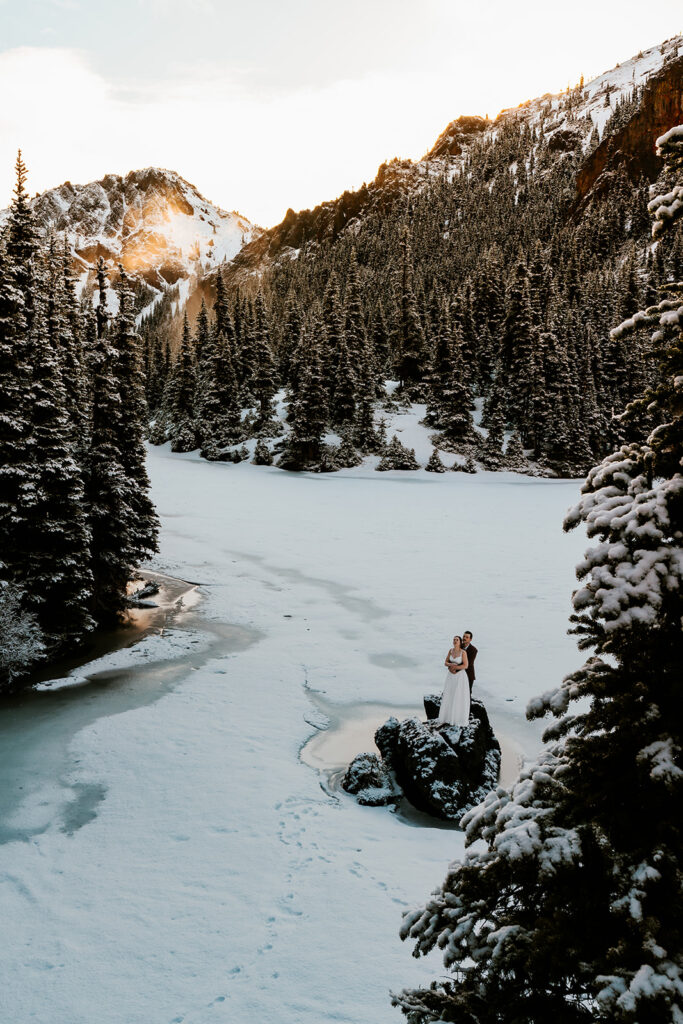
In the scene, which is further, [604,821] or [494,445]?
[494,445]

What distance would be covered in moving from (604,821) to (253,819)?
8.21 meters

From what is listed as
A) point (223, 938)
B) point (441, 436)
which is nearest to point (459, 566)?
point (223, 938)

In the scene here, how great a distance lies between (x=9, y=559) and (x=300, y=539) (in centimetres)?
1680

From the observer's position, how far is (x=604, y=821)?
3293 millimetres

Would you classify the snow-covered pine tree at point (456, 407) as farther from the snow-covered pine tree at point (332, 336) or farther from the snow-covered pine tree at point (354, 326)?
the snow-covered pine tree at point (332, 336)

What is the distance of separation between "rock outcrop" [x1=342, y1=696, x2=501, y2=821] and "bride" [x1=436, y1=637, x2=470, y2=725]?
24cm

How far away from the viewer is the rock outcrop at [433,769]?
10.8m

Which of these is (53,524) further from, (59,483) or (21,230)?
(21,230)

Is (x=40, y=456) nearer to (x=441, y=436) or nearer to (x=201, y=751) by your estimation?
(x=201, y=751)

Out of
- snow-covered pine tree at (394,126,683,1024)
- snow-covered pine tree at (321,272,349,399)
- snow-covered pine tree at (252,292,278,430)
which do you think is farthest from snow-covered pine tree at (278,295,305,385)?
snow-covered pine tree at (394,126,683,1024)

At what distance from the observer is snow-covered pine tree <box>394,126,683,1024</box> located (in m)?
3.00

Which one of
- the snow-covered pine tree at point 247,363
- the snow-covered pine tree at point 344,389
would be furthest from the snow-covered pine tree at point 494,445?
the snow-covered pine tree at point 247,363

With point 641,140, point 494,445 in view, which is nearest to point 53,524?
point 494,445

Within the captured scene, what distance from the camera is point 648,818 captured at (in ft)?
10.7
